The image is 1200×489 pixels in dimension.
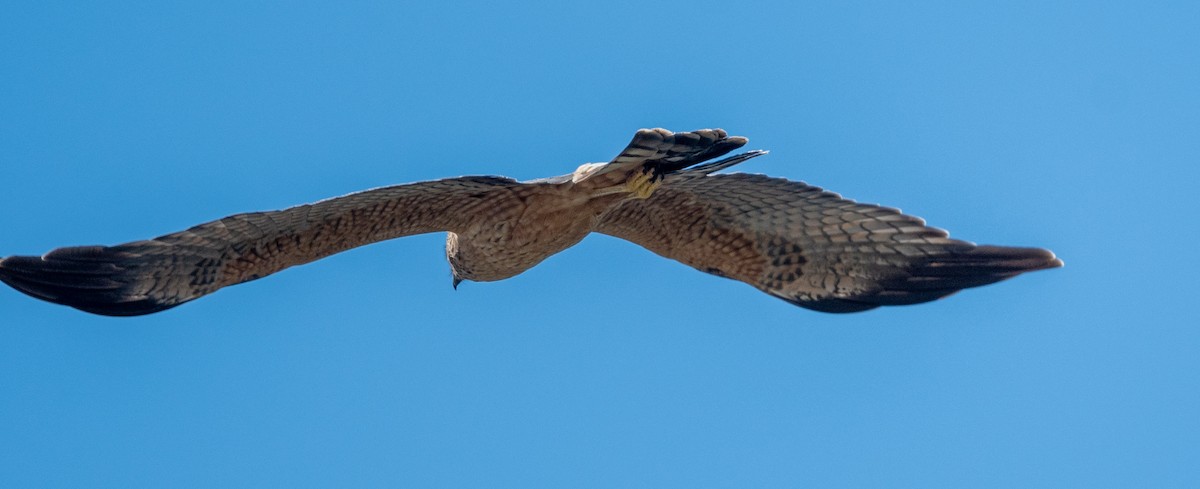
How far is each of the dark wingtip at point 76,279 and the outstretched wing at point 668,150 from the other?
315cm

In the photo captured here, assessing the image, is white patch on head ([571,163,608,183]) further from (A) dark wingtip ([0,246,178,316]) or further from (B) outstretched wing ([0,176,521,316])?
(A) dark wingtip ([0,246,178,316])

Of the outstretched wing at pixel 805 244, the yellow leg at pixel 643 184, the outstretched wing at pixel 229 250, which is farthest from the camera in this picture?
the outstretched wing at pixel 805 244

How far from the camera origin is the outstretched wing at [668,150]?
9.05 meters

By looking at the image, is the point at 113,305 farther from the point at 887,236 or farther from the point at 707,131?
the point at 887,236

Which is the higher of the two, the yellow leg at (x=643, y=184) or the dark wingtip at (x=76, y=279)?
the yellow leg at (x=643, y=184)

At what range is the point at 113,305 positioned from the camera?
9.98 metres

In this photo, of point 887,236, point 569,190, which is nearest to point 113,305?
point 569,190

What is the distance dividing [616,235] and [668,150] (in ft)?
6.35

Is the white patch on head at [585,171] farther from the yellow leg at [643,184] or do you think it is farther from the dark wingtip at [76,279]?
the dark wingtip at [76,279]

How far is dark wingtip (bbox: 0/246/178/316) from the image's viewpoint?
375 inches

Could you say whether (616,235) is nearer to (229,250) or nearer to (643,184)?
(643,184)

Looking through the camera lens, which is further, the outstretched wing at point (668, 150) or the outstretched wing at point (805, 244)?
the outstretched wing at point (805, 244)

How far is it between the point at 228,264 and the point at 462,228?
1617 millimetres

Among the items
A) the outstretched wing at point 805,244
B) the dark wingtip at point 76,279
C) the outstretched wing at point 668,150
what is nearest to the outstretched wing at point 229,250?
→ the dark wingtip at point 76,279
